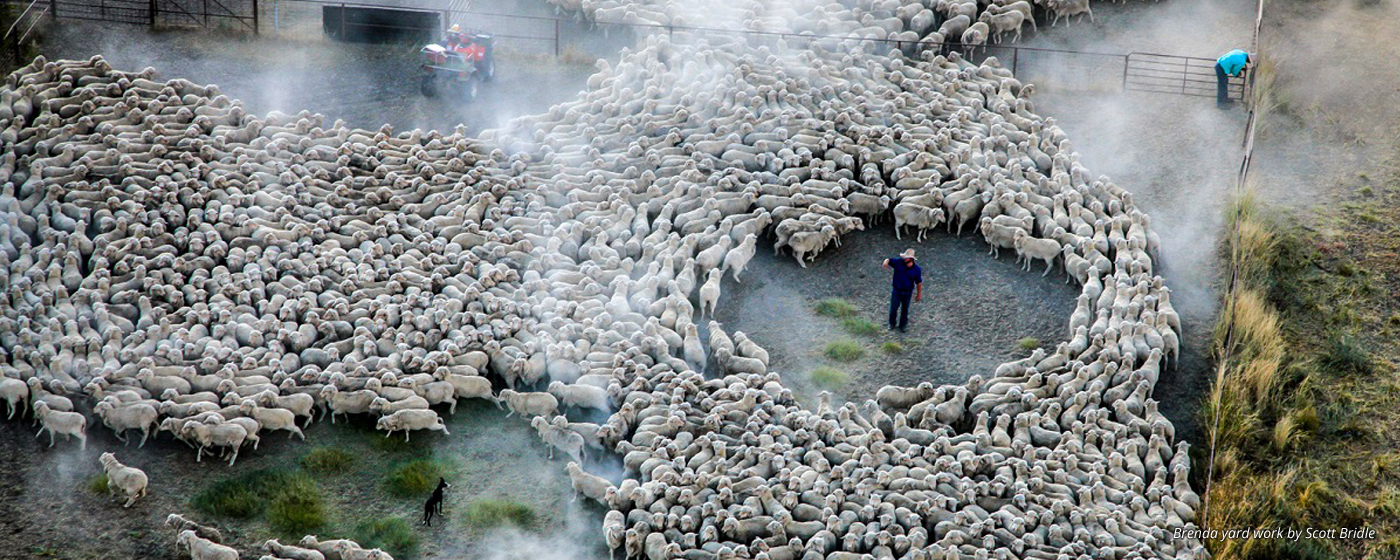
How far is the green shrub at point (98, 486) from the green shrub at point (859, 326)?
12705 millimetres

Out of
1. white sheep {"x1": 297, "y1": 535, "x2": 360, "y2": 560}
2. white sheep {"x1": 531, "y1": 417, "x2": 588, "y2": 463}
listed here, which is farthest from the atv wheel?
white sheep {"x1": 297, "y1": 535, "x2": 360, "y2": 560}

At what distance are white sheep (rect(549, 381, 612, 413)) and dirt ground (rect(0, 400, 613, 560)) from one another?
32.7 inches

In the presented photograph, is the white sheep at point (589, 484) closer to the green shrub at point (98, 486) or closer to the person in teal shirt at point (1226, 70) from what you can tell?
the green shrub at point (98, 486)

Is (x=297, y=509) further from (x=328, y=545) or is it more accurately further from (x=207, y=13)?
(x=207, y=13)

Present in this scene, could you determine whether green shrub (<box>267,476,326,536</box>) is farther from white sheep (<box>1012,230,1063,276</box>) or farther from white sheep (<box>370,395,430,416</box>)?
white sheep (<box>1012,230,1063,276</box>)

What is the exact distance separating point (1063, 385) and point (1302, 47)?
1660 centimetres

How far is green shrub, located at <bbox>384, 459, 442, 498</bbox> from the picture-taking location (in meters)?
26.0

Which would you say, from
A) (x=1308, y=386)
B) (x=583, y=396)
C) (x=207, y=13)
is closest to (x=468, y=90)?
(x=207, y=13)

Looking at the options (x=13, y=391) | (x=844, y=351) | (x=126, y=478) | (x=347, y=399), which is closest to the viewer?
(x=126, y=478)

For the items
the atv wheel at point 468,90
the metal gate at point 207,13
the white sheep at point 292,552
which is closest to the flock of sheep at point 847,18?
the atv wheel at point 468,90

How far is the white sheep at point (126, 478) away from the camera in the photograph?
25234 millimetres

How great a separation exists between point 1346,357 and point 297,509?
17.8 meters

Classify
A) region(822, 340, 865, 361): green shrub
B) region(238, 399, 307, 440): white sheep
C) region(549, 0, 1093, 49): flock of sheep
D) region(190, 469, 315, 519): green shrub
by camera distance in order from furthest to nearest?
region(549, 0, 1093, 49): flock of sheep, region(822, 340, 865, 361): green shrub, region(238, 399, 307, 440): white sheep, region(190, 469, 315, 519): green shrub

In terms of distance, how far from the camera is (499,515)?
84.0 ft
